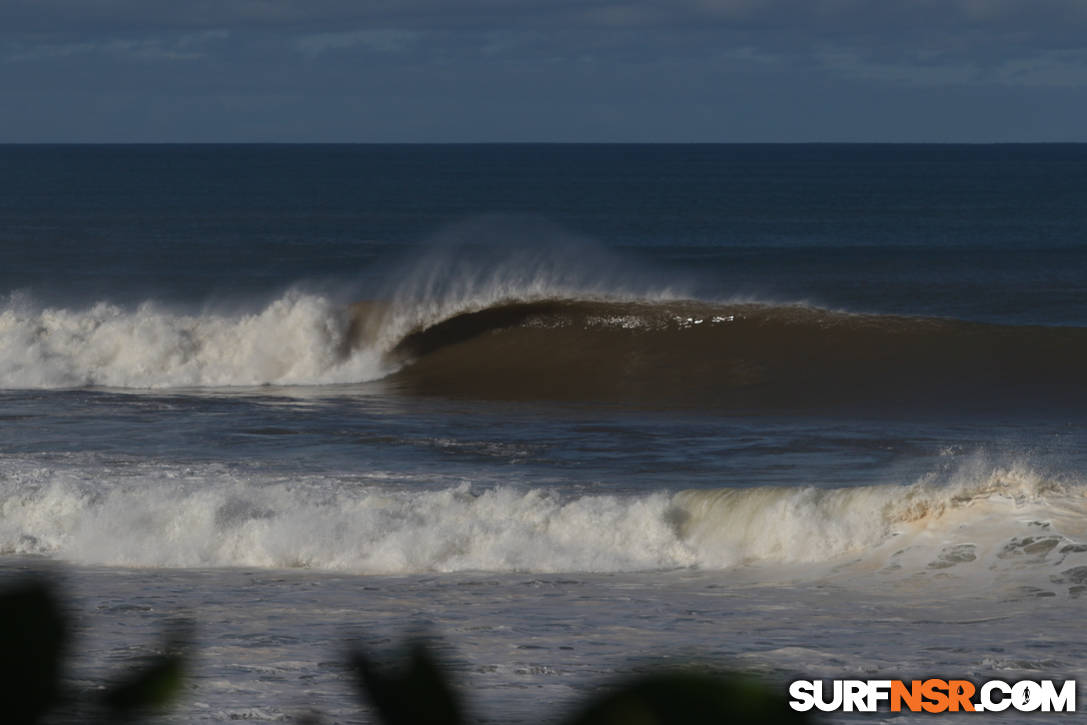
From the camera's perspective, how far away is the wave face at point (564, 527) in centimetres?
1075

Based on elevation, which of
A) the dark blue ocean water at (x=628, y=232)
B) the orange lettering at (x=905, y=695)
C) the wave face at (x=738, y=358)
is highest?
the dark blue ocean water at (x=628, y=232)

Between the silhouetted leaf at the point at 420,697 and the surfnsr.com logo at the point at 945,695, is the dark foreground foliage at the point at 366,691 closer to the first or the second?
the silhouetted leaf at the point at 420,697

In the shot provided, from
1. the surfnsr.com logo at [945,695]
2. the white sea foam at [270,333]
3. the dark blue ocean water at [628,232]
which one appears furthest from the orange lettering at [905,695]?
the dark blue ocean water at [628,232]

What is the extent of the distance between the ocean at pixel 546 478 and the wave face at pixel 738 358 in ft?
0.27

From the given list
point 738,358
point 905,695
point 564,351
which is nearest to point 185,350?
point 564,351

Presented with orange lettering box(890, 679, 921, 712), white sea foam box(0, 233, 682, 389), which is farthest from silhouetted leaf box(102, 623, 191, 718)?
white sea foam box(0, 233, 682, 389)

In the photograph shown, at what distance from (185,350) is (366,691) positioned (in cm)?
2353

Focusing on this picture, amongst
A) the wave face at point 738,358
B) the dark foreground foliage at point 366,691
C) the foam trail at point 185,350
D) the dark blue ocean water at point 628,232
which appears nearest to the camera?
the dark foreground foliage at point 366,691

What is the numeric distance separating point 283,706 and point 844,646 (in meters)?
3.17

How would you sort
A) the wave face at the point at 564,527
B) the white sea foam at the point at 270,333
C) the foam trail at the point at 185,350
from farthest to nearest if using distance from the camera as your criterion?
the white sea foam at the point at 270,333 → the foam trail at the point at 185,350 → the wave face at the point at 564,527

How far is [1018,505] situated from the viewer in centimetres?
1106

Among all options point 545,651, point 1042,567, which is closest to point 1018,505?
point 1042,567

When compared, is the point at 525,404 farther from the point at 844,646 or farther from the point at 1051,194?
the point at 1051,194

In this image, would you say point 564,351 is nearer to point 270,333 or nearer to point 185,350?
point 270,333
